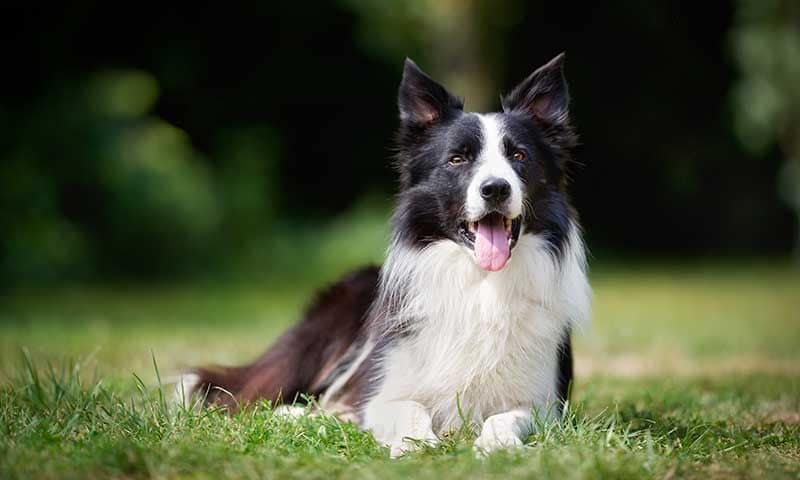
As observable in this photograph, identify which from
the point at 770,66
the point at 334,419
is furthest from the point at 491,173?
the point at 770,66

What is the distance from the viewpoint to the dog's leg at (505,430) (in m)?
3.88

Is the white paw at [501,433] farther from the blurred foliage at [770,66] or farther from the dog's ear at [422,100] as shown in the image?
the blurred foliage at [770,66]

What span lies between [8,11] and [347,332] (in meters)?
11.8

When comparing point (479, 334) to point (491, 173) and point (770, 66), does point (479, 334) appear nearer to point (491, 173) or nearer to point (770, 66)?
point (491, 173)

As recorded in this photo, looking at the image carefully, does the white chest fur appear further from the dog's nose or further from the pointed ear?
the pointed ear

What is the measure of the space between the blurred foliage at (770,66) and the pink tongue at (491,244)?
1615 centimetres

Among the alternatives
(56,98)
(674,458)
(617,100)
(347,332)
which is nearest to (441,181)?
(347,332)

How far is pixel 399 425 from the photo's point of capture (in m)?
4.16

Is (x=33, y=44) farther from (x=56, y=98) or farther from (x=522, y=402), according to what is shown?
(x=522, y=402)

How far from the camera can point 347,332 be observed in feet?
17.0

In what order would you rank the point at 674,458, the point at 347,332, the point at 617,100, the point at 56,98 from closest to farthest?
the point at 674,458 < the point at 347,332 < the point at 56,98 < the point at 617,100

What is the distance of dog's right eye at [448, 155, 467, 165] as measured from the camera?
14.4ft

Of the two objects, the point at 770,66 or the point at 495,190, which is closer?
the point at 495,190

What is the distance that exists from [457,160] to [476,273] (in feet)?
1.74
